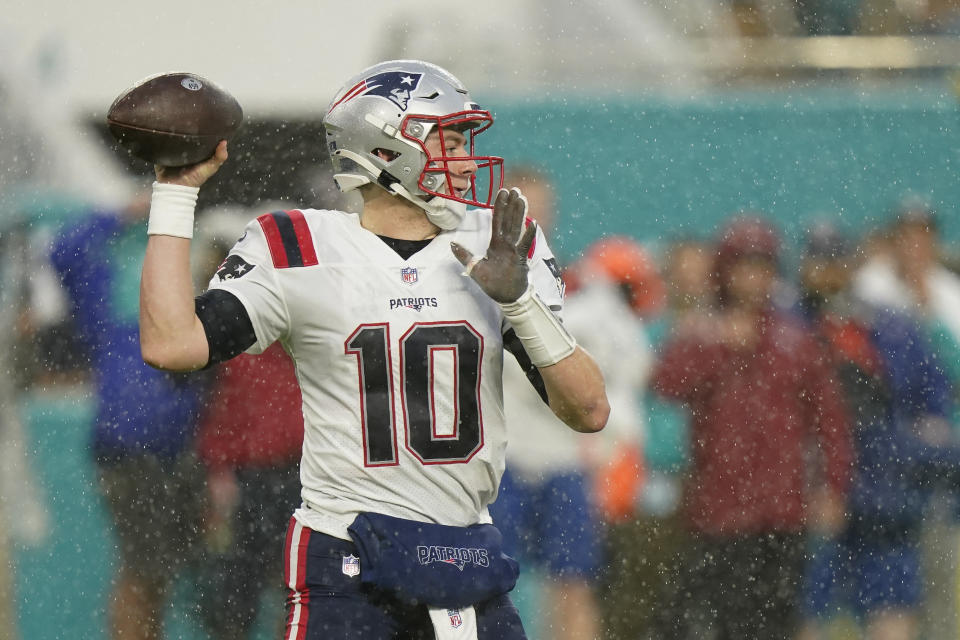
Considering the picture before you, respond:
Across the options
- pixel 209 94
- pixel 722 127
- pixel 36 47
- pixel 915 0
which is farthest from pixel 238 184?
pixel 915 0

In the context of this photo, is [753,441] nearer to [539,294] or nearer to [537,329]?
[539,294]

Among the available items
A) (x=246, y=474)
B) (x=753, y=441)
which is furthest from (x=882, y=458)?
(x=246, y=474)

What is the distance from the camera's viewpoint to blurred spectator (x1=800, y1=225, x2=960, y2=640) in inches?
195

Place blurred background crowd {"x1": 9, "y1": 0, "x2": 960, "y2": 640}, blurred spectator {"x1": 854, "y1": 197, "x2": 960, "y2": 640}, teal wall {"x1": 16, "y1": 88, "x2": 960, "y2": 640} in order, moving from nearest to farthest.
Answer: blurred background crowd {"x1": 9, "y1": 0, "x2": 960, "y2": 640} < blurred spectator {"x1": 854, "y1": 197, "x2": 960, "y2": 640} < teal wall {"x1": 16, "y1": 88, "x2": 960, "y2": 640}

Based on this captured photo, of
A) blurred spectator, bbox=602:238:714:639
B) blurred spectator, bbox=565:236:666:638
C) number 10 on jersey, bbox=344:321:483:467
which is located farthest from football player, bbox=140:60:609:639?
blurred spectator, bbox=602:238:714:639

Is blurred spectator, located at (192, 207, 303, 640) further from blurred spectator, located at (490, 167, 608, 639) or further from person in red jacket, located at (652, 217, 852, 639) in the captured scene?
person in red jacket, located at (652, 217, 852, 639)

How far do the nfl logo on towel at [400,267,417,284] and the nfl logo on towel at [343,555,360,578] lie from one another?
1.74ft

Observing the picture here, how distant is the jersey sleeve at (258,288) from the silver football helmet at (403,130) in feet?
0.93

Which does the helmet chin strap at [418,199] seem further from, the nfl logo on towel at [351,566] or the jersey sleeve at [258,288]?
the nfl logo on towel at [351,566]

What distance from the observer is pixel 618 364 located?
4758mm

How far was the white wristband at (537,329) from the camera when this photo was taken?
250 centimetres

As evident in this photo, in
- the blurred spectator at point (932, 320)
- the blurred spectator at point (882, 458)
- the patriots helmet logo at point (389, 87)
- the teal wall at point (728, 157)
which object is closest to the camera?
the patriots helmet logo at point (389, 87)

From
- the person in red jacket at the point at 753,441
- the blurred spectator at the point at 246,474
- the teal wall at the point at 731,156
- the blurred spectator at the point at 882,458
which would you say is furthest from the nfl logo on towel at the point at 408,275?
the teal wall at the point at 731,156

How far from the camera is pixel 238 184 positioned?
5664 mm
